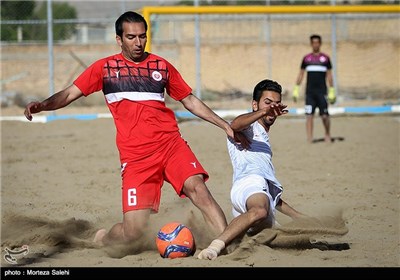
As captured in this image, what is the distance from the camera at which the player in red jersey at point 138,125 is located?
241 inches

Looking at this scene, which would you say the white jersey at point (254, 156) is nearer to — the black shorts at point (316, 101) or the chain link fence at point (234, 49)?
the black shorts at point (316, 101)

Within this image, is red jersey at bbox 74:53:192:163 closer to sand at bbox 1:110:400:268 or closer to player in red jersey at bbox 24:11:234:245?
player in red jersey at bbox 24:11:234:245

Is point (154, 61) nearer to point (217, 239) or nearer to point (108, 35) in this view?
point (217, 239)

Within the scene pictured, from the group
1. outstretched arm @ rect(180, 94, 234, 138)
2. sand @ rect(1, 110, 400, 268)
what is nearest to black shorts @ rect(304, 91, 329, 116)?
sand @ rect(1, 110, 400, 268)

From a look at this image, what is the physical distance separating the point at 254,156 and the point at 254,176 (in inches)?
9.4

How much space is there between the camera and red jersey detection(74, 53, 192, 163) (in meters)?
6.18

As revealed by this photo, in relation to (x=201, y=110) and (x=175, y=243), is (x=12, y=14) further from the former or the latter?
(x=175, y=243)

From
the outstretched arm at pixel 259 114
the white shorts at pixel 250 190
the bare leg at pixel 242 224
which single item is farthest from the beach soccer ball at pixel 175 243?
the outstretched arm at pixel 259 114

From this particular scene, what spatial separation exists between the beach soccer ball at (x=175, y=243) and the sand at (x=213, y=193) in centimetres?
9

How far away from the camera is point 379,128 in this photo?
16.2 metres
